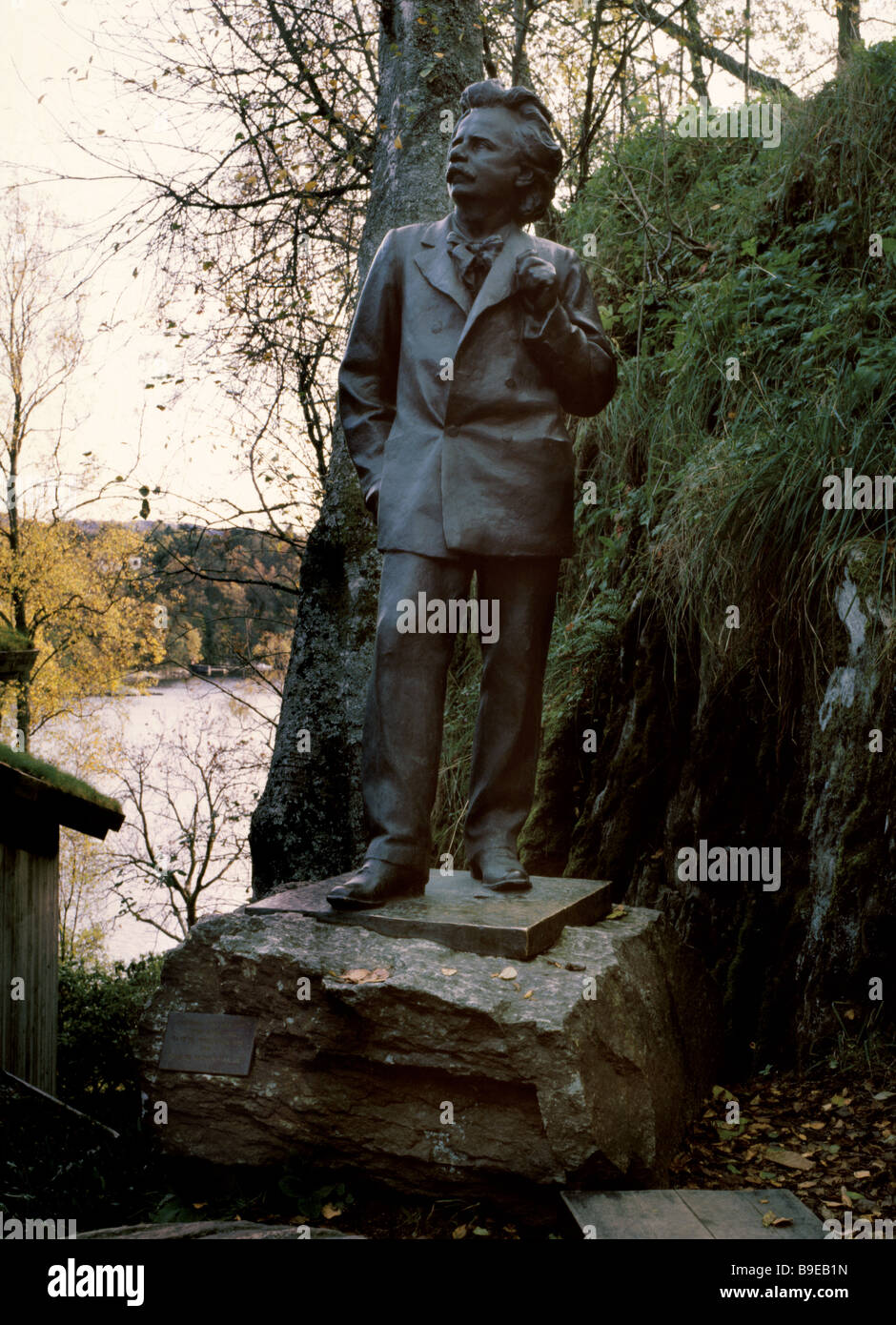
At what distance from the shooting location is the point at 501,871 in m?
3.60

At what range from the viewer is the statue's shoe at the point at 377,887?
3352mm

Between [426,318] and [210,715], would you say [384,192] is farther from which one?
[210,715]

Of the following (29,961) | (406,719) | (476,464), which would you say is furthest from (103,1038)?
(476,464)

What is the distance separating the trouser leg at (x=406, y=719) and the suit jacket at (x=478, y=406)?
114 mm

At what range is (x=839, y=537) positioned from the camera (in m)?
4.42

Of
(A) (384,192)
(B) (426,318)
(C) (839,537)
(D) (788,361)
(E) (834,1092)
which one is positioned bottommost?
(E) (834,1092)

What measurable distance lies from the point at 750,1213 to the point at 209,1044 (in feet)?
4.97

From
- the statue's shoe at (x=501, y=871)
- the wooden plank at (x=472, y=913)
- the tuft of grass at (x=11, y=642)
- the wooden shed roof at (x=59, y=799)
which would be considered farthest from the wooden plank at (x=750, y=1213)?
the tuft of grass at (x=11, y=642)

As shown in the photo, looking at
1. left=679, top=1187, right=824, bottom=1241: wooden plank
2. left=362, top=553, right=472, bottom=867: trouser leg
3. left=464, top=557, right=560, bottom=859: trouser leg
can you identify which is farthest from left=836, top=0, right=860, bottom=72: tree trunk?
left=679, top=1187, right=824, bottom=1241: wooden plank

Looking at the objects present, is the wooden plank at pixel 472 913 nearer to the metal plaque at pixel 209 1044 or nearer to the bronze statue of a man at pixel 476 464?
the bronze statue of a man at pixel 476 464

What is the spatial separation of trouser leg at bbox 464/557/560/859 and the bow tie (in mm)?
897

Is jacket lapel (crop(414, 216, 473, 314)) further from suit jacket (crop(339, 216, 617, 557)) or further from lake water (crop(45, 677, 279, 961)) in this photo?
lake water (crop(45, 677, 279, 961))
